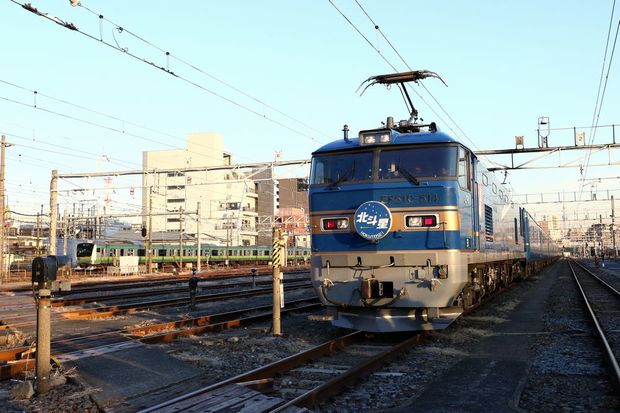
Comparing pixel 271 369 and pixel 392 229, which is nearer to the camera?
pixel 271 369

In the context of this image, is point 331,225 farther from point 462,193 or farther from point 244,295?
point 244,295

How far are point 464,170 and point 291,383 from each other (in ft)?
19.0

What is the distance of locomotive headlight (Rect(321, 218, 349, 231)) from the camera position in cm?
1084

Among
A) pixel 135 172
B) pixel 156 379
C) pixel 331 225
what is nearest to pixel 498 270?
pixel 331 225

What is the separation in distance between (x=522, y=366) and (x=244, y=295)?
15.3 meters

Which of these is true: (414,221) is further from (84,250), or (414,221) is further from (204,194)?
(204,194)

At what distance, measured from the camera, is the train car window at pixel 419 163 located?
1052cm

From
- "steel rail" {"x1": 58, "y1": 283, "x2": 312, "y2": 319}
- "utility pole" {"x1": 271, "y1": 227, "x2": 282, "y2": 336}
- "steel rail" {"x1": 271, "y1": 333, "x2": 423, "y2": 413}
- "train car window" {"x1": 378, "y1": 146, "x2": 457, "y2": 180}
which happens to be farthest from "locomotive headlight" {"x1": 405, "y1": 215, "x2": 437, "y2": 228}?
"steel rail" {"x1": 58, "y1": 283, "x2": 312, "y2": 319}

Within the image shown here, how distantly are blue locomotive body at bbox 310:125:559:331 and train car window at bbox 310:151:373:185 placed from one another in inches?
0.8

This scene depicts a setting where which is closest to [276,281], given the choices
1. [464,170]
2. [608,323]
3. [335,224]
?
[335,224]

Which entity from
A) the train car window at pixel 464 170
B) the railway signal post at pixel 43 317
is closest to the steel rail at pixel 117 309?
the railway signal post at pixel 43 317

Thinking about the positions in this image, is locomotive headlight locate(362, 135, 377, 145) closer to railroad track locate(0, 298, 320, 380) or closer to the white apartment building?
railroad track locate(0, 298, 320, 380)

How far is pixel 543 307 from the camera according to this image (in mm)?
17422

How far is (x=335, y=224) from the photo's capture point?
35.9 feet
